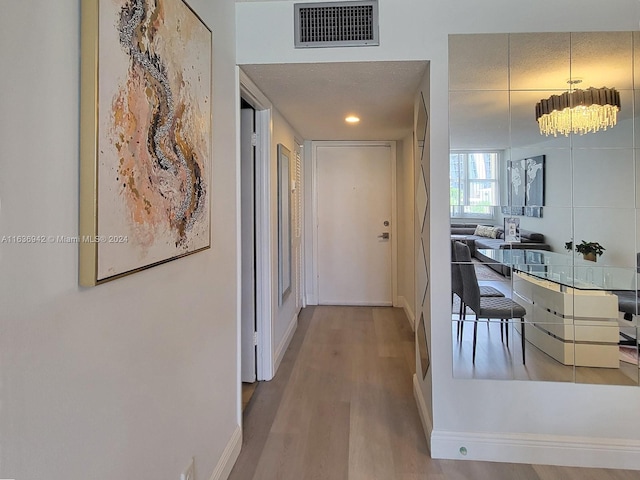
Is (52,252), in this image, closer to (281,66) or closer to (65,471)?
(65,471)

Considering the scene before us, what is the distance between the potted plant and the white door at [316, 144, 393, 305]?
280 cm

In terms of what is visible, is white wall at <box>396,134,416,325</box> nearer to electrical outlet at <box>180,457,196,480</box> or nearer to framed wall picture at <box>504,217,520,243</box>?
framed wall picture at <box>504,217,520,243</box>

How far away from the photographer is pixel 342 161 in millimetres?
4625

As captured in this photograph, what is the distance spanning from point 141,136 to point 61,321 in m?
0.53

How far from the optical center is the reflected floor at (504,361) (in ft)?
6.12

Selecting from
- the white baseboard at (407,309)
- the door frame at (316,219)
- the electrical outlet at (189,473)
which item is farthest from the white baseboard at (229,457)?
the door frame at (316,219)

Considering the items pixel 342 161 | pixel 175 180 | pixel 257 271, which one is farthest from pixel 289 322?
pixel 175 180

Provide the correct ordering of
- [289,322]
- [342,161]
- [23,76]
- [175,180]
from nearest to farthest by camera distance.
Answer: [23,76], [175,180], [289,322], [342,161]

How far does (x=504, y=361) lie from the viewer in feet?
6.23

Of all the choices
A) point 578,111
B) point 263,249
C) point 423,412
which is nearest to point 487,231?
point 578,111

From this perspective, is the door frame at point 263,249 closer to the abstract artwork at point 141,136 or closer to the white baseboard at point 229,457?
the white baseboard at point 229,457

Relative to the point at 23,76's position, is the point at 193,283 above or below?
below

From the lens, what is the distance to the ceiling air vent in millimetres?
1885

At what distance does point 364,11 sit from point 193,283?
5.13 feet
